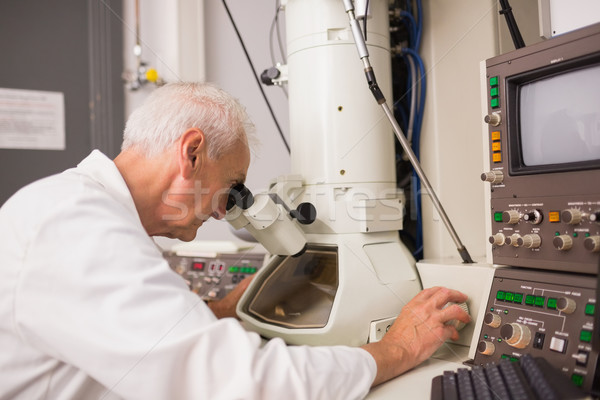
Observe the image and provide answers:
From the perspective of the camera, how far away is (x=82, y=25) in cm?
235

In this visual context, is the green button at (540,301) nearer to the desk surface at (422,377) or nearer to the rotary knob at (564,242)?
the rotary knob at (564,242)

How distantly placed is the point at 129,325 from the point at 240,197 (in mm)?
530

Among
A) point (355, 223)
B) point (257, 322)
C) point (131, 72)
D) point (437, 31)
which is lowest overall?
point (257, 322)

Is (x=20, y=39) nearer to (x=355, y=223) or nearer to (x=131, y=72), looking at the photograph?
(x=131, y=72)

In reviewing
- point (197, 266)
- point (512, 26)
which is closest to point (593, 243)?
point (512, 26)

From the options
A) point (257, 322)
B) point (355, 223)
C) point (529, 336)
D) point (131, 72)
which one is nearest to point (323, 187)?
point (355, 223)

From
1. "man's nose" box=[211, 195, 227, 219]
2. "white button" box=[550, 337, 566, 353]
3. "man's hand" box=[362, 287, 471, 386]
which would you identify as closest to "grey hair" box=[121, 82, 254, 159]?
"man's nose" box=[211, 195, 227, 219]

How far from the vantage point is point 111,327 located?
654mm

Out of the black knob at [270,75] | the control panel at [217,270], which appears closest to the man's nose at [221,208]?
the control panel at [217,270]

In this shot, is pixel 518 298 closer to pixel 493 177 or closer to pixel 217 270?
pixel 493 177

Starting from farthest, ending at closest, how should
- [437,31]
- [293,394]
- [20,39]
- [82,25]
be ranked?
[82,25] < [20,39] < [437,31] < [293,394]

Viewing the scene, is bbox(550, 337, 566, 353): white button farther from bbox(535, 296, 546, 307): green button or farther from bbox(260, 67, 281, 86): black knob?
bbox(260, 67, 281, 86): black knob

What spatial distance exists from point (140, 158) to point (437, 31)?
1044 millimetres

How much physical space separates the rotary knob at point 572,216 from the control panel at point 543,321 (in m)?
0.11
